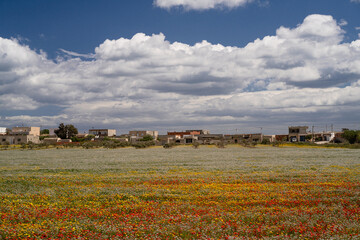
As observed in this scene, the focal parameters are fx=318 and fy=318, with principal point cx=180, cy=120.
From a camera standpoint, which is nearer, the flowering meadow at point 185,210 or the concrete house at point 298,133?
the flowering meadow at point 185,210

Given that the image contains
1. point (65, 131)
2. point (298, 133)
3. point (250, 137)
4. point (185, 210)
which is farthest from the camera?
point (65, 131)

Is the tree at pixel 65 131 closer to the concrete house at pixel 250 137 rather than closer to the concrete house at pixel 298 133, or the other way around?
the concrete house at pixel 250 137

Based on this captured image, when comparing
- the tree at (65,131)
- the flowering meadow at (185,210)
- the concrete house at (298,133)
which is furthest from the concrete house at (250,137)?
the flowering meadow at (185,210)

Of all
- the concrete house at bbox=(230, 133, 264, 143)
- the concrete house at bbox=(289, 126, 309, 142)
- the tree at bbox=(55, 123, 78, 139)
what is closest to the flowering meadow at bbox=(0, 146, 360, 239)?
the concrete house at bbox=(230, 133, 264, 143)

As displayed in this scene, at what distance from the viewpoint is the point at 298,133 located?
17562cm

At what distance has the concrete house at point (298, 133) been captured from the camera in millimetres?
170000

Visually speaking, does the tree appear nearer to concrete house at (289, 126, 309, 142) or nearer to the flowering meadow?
concrete house at (289, 126, 309, 142)

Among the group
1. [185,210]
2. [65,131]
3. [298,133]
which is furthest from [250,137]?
[185,210]

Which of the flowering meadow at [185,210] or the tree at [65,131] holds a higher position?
the tree at [65,131]

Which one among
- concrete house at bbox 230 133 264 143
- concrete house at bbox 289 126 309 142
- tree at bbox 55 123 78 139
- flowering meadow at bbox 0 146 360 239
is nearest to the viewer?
flowering meadow at bbox 0 146 360 239

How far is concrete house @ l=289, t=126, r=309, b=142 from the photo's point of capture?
170000 mm

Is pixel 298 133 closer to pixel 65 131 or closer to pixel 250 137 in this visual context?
pixel 250 137

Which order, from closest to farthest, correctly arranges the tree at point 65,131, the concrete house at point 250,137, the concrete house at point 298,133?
the concrete house at point 298,133, the concrete house at point 250,137, the tree at point 65,131

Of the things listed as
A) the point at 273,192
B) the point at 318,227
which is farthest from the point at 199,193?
the point at 318,227
